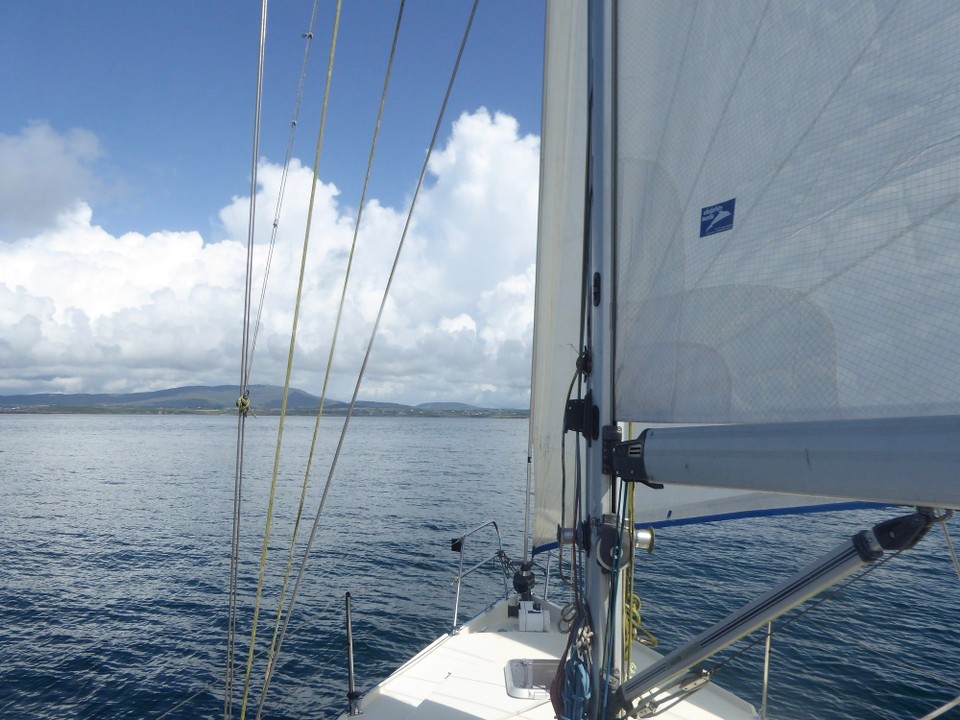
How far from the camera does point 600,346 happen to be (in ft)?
12.0

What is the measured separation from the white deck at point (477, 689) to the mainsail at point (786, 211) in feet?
13.4

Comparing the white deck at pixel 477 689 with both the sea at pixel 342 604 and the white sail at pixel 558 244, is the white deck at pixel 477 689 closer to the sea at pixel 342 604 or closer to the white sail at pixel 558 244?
the white sail at pixel 558 244

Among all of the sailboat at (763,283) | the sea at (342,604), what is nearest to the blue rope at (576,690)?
the sailboat at (763,283)

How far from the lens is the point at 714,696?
6402 mm

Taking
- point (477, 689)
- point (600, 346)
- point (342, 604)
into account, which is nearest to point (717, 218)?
point (600, 346)

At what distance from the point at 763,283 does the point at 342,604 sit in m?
18.5

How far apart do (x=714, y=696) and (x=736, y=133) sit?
20.1 ft

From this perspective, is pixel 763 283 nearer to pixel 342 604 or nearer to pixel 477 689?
pixel 477 689

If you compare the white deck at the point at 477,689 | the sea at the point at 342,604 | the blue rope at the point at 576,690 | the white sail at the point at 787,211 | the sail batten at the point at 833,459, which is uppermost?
the white sail at the point at 787,211

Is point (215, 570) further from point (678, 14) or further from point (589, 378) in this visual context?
point (678, 14)

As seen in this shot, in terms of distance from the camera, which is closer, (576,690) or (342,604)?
(576,690)

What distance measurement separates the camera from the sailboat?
215 centimetres

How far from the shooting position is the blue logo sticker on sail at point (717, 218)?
3.04 metres

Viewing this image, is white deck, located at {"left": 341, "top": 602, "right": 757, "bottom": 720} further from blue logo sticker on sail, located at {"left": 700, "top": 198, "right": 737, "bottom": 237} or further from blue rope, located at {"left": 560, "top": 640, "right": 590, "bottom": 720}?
blue logo sticker on sail, located at {"left": 700, "top": 198, "right": 737, "bottom": 237}
